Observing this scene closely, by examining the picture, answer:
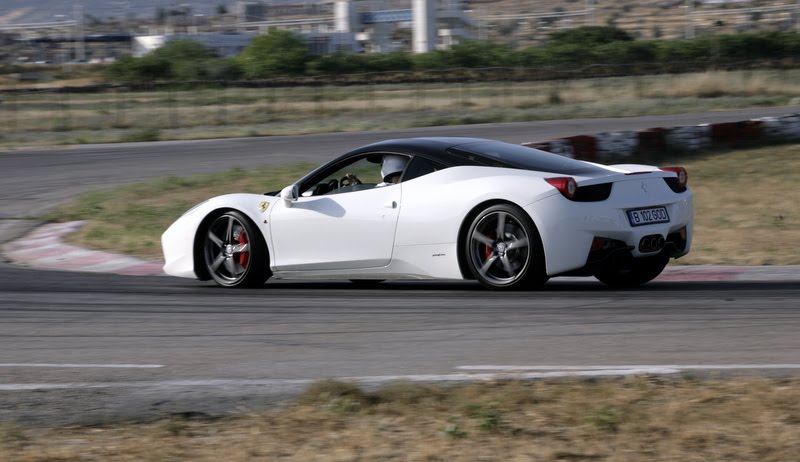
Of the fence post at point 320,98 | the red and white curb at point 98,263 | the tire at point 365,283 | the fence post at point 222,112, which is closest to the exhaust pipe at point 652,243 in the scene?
the red and white curb at point 98,263

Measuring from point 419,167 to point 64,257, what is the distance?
5377 millimetres

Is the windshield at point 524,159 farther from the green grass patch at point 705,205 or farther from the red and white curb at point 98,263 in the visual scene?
the green grass patch at point 705,205

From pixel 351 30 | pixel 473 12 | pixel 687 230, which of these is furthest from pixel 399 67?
pixel 473 12

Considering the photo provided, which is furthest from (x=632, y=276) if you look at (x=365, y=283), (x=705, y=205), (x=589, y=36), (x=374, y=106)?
(x=589, y=36)

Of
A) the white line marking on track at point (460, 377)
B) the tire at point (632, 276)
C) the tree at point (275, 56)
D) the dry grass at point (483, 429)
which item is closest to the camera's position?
the dry grass at point (483, 429)

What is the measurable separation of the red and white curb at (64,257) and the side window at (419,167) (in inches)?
138

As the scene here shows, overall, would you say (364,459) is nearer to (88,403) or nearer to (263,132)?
(88,403)

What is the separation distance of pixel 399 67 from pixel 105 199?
179ft

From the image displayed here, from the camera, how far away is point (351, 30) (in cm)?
12275

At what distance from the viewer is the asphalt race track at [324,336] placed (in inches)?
211

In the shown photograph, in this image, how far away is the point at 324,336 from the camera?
6.80m

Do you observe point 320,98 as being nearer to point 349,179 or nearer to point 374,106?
point 374,106

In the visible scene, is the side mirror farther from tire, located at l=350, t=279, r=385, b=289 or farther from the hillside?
the hillside

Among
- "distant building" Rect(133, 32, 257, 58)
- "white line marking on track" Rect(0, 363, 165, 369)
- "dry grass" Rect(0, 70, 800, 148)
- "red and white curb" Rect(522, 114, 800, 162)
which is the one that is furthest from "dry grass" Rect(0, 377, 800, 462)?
"distant building" Rect(133, 32, 257, 58)
